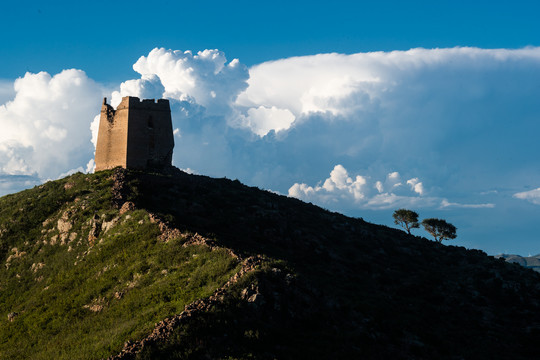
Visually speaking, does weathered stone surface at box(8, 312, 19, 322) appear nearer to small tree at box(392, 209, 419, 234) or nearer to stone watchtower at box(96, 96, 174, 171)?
stone watchtower at box(96, 96, 174, 171)

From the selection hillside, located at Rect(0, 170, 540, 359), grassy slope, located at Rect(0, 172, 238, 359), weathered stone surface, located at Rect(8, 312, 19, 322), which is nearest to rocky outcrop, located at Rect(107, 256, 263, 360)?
hillside, located at Rect(0, 170, 540, 359)

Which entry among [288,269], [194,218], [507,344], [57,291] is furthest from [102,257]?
[507,344]

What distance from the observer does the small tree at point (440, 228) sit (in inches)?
3339

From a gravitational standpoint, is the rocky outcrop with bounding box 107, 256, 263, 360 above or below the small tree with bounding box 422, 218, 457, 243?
below

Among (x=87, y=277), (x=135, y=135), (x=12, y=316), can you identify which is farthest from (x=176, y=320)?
(x=135, y=135)

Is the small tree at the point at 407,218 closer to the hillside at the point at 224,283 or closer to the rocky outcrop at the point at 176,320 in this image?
the hillside at the point at 224,283

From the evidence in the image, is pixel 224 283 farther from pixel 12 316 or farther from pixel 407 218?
pixel 407 218

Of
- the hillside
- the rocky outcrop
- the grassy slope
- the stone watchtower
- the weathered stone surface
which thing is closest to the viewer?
the rocky outcrop

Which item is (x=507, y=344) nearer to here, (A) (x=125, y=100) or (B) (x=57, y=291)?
(B) (x=57, y=291)

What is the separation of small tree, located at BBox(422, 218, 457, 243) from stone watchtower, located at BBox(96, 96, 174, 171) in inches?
2083

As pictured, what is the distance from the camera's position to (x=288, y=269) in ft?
84.9

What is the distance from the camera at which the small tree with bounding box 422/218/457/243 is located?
278 feet

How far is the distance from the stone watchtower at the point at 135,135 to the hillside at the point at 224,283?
4.59 m

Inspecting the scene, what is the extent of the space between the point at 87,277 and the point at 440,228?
70.8 meters
